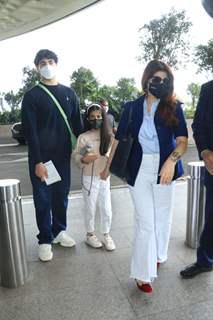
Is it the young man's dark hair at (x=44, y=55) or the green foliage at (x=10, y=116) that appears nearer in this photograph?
the young man's dark hair at (x=44, y=55)

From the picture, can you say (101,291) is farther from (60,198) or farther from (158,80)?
(158,80)

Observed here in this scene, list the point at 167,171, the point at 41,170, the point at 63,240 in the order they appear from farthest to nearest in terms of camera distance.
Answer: the point at 63,240, the point at 41,170, the point at 167,171

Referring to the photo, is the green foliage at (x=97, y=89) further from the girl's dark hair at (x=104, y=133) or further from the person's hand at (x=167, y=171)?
the person's hand at (x=167, y=171)

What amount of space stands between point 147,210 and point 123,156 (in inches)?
16.4

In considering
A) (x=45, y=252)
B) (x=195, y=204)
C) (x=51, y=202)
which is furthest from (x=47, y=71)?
(x=195, y=204)

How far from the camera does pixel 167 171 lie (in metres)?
2.02

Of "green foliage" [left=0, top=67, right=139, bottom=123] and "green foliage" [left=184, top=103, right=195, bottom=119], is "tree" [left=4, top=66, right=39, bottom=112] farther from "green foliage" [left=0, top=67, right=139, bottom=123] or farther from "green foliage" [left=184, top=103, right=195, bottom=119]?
"green foliage" [left=184, top=103, right=195, bottom=119]

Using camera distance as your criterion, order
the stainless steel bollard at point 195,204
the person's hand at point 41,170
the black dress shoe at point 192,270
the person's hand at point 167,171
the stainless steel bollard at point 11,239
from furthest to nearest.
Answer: the stainless steel bollard at point 195,204
the person's hand at point 41,170
the black dress shoe at point 192,270
the stainless steel bollard at point 11,239
the person's hand at point 167,171

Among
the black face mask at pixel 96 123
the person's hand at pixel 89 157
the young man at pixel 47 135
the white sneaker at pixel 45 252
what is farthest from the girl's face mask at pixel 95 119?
the white sneaker at pixel 45 252

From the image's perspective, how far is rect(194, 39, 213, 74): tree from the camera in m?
13.7

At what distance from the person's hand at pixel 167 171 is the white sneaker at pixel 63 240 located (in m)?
1.43

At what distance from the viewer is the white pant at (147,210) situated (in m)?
2.11

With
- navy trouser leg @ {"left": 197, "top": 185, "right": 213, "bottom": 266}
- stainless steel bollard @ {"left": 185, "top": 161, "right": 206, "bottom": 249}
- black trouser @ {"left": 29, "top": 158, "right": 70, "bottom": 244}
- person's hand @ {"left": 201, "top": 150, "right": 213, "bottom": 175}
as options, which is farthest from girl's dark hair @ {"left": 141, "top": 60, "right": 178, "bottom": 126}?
black trouser @ {"left": 29, "top": 158, "right": 70, "bottom": 244}

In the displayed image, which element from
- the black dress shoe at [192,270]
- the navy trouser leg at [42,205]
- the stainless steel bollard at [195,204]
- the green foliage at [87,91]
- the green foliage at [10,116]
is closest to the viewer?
the black dress shoe at [192,270]
